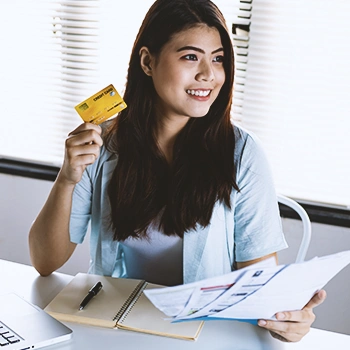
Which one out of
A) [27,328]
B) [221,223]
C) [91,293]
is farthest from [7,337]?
[221,223]

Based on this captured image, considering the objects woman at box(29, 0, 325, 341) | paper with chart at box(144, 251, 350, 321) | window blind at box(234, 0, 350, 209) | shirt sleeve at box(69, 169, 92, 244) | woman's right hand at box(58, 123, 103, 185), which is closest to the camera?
paper with chart at box(144, 251, 350, 321)

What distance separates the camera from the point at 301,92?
205 cm

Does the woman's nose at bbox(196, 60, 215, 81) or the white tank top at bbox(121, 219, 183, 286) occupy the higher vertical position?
the woman's nose at bbox(196, 60, 215, 81)

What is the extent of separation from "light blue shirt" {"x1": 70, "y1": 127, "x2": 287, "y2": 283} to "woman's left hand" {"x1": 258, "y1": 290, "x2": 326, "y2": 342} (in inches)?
13.6

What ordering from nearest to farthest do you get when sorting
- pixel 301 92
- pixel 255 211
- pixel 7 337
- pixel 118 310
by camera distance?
pixel 7 337, pixel 118 310, pixel 255 211, pixel 301 92

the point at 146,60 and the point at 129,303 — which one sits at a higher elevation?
the point at 146,60

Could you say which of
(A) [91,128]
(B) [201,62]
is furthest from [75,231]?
(B) [201,62]

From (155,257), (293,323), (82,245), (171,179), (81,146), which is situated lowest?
(82,245)

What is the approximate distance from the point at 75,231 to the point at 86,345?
490mm

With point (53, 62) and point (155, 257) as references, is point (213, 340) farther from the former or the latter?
point (53, 62)

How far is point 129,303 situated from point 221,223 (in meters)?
0.38

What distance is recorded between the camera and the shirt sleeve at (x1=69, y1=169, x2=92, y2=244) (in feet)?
4.76

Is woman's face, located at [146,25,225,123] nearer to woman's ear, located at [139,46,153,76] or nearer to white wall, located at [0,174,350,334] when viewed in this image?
woman's ear, located at [139,46,153,76]

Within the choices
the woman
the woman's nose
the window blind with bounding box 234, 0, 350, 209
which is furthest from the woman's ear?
the window blind with bounding box 234, 0, 350, 209
